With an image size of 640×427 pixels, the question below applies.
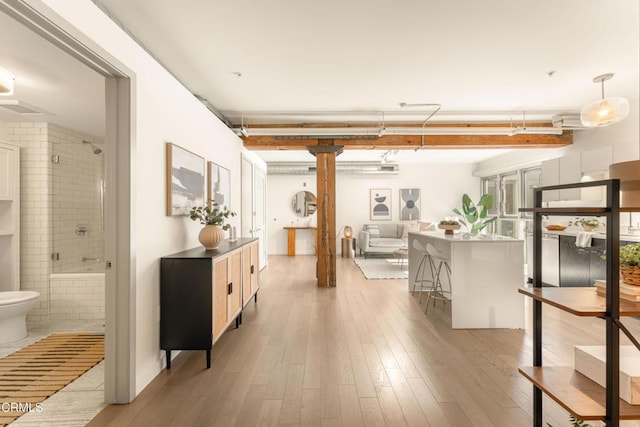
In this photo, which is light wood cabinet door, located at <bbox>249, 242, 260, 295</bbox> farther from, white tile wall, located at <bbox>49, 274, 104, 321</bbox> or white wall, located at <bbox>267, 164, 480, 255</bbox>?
white wall, located at <bbox>267, 164, 480, 255</bbox>

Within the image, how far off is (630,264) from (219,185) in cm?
396

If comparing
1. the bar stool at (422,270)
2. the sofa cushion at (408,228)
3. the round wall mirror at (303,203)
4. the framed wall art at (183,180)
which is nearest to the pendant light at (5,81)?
the framed wall art at (183,180)

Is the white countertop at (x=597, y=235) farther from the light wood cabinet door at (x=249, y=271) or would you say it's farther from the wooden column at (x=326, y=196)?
the light wood cabinet door at (x=249, y=271)

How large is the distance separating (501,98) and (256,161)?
4738 millimetres

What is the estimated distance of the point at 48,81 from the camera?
2.95 meters

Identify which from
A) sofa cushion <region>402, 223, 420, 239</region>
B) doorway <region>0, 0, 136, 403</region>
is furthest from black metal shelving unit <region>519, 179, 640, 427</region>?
sofa cushion <region>402, 223, 420, 239</region>

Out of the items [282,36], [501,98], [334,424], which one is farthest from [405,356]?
[501,98]

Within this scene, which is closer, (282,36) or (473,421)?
(473,421)

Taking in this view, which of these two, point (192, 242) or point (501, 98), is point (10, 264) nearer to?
point (192, 242)

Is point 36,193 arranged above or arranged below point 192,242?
above

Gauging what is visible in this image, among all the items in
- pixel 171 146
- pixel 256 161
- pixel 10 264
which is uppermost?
pixel 256 161

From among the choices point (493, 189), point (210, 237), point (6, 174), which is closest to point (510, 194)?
point (493, 189)

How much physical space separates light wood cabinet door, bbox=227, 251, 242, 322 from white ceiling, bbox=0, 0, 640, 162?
2.01 m

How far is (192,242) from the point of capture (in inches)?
133
